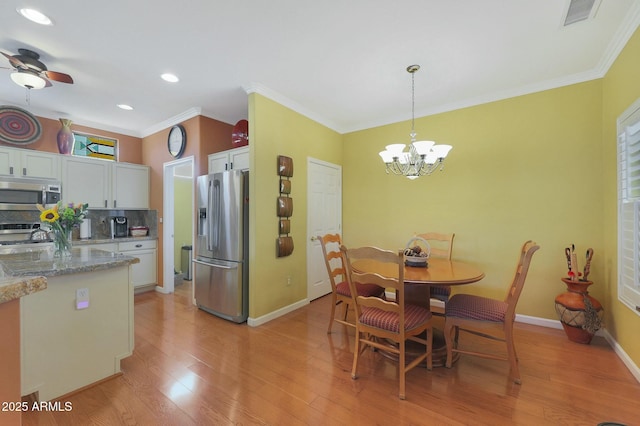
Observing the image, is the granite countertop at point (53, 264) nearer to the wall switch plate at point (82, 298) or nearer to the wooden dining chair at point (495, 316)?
the wall switch plate at point (82, 298)

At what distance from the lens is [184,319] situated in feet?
10.6

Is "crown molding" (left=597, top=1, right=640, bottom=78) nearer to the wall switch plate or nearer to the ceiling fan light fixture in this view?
the wall switch plate

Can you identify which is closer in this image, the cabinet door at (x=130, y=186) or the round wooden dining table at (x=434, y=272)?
the round wooden dining table at (x=434, y=272)

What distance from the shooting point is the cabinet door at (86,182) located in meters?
3.78

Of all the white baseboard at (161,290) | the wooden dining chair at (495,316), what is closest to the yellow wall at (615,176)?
the wooden dining chair at (495,316)

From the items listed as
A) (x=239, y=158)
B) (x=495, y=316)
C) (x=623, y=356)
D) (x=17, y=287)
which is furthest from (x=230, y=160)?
(x=623, y=356)

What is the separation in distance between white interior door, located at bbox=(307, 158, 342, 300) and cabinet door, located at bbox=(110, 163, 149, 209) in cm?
288

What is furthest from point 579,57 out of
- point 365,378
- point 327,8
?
point 365,378

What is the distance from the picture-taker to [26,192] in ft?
11.5

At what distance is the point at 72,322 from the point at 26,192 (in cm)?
283

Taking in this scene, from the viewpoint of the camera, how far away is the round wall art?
3439 mm

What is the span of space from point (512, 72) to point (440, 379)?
9.88 feet

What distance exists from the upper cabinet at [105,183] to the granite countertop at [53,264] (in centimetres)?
184

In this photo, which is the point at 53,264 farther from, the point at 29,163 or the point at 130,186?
the point at 130,186
